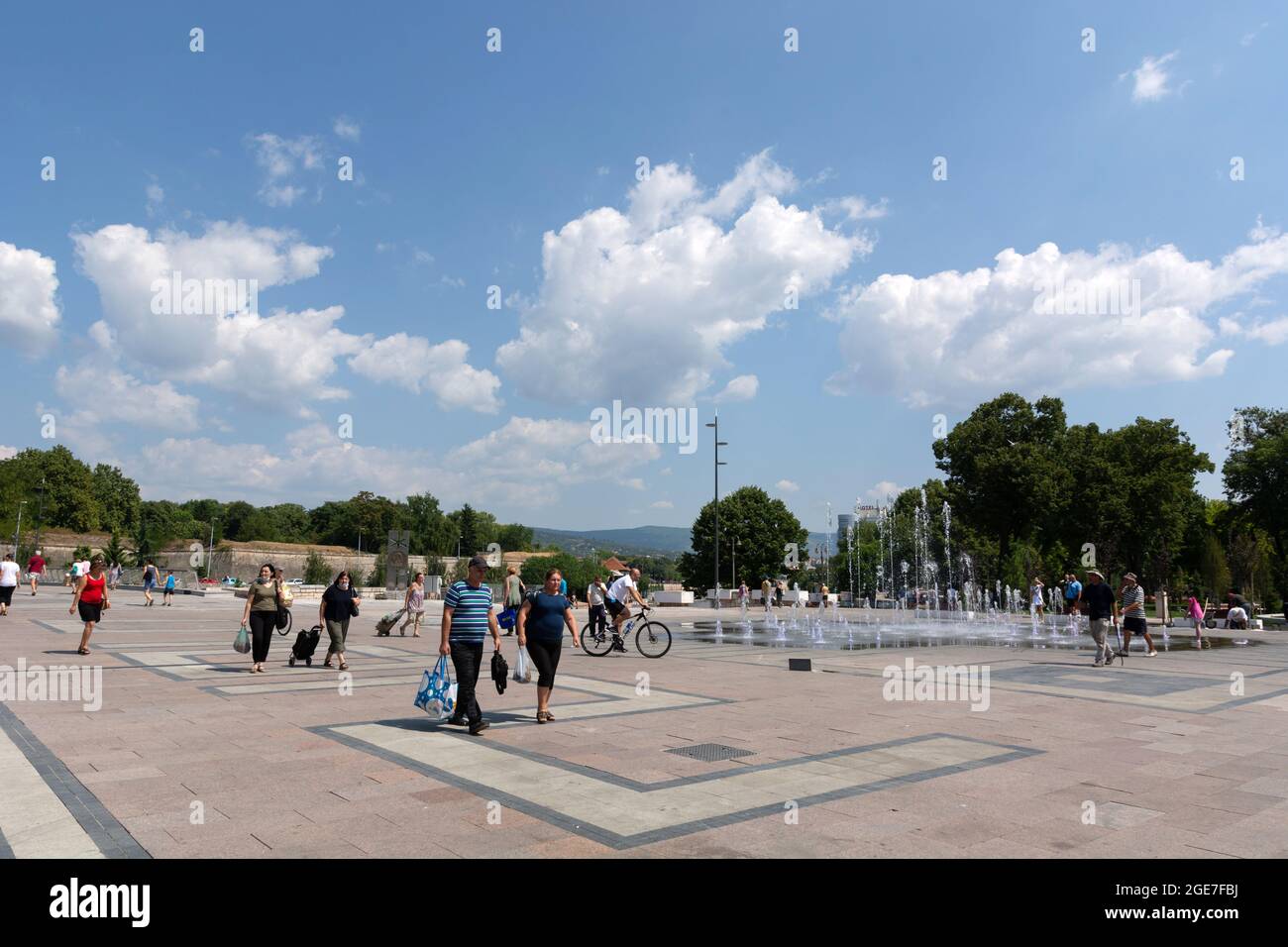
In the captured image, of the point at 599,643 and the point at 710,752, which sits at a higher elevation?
the point at 710,752

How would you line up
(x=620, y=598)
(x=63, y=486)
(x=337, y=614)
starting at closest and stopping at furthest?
1. (x=337, y=614)
2. (x=620, y=598)
3. (x=63, y=486)

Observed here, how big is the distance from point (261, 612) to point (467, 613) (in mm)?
6115

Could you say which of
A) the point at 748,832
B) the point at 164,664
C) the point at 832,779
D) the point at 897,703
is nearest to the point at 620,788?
the point at 748,832

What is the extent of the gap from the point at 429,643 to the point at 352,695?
8742 millimetres

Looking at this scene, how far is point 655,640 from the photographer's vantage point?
18016mm

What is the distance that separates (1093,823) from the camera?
18.2 ft

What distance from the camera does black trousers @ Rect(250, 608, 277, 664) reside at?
A: 42.3 feet

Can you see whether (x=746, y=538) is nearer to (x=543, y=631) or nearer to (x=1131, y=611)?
(x=1131, y=611)

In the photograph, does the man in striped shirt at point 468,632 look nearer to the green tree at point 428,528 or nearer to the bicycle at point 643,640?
the bicycle at point 643,640

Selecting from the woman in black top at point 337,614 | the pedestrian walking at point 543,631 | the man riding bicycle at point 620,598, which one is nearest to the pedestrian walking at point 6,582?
the woman in black top at point 337,614

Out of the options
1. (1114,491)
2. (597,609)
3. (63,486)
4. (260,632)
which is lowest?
(597,609)

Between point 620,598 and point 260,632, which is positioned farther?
point 620,598

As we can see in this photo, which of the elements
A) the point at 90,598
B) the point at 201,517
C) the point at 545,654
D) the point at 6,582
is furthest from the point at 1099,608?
the point at 201,517

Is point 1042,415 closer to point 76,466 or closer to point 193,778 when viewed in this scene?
point 193,778
